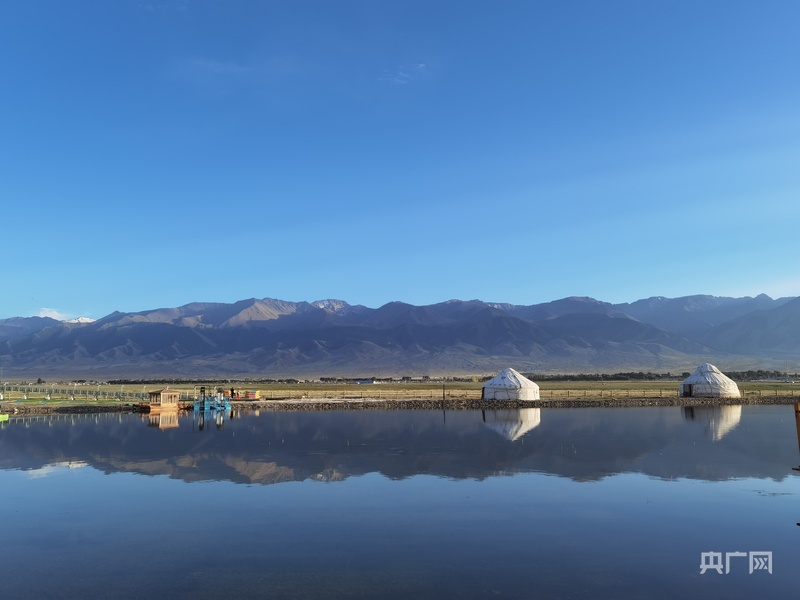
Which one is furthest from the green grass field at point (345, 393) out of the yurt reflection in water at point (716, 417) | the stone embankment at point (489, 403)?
the yurt reflection in water at point (716, 417)

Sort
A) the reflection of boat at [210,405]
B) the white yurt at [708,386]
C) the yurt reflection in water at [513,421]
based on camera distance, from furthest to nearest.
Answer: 1. the white yurt at [708,386]
2. the reflection of boat at [210,405]
3. the yurt reflection in water at [513,421]

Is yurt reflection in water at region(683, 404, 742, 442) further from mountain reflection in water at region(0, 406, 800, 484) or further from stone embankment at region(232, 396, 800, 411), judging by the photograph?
stone embankment at region(232, 396, 800, 411)

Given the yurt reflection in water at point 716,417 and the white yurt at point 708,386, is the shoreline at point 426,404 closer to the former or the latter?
the white yurt at point 708,386

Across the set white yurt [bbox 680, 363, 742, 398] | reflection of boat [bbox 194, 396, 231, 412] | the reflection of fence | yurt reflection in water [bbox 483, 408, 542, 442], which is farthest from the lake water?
white yurt [bbox 680, 363, 742, 398]

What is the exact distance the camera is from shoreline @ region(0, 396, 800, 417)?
178ft

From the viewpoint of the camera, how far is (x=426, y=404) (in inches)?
2315

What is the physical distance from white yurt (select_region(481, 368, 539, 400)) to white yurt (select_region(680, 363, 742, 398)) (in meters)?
17.9

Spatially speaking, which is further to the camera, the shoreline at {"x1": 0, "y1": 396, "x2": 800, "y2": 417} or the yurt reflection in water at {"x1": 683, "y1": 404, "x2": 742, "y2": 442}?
the shoreline at {"x1": 0, "y1": 396, "x2": 800, "y2": 417}

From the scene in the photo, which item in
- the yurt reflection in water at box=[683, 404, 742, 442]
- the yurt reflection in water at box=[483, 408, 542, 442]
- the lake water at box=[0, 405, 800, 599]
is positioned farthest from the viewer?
the yurt reflection in water at box=[683, 404, 742, 442]

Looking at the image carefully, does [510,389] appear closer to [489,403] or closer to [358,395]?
[489,403]

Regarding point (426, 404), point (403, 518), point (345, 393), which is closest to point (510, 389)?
point (426, 404)

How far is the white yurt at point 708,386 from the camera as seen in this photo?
215ft

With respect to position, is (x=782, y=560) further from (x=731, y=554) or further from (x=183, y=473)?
(x=183, y=473)

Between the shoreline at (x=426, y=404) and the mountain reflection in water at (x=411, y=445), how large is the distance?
6.73 metres
